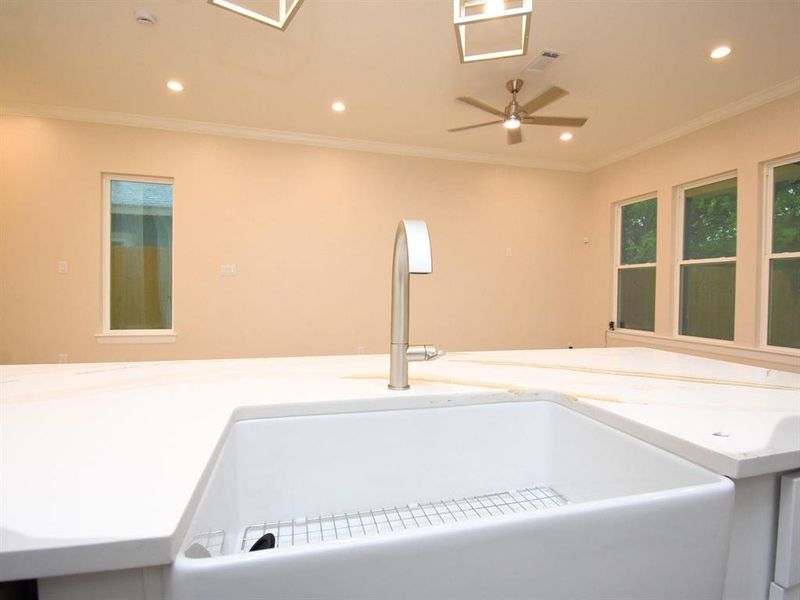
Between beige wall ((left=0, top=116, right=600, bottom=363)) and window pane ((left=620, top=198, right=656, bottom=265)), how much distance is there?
0.49 meters

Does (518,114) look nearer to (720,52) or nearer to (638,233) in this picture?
(720,52)

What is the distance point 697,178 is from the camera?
3582mm

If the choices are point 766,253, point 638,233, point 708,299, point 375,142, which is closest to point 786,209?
point 766,253

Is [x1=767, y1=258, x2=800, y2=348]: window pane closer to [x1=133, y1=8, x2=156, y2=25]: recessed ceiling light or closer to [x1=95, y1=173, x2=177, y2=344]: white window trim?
[x1=133, y1=8, x2=156, y2=25]: recessed ceiling light

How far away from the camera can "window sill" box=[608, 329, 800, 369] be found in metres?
2.91

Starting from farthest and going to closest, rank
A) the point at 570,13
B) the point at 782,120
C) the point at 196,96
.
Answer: the point at 196,96 < the point at 782,120 < the point at 570,13

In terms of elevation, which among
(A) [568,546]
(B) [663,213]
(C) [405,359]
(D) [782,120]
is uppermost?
(D) [782,120]

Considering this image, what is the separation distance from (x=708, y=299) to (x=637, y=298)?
0.78 metres

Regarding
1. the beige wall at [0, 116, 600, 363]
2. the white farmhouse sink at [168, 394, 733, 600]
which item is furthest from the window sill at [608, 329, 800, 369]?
the white farmhouse sink at [168, 394, 733, 600]

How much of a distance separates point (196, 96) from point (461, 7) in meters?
2.79

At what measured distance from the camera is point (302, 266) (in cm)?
404

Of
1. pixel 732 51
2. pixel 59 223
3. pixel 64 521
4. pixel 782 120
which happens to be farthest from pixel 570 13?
pixel 59 223

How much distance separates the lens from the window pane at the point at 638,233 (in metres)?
4.18

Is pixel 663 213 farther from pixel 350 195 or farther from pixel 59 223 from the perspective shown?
pixel 59 223
